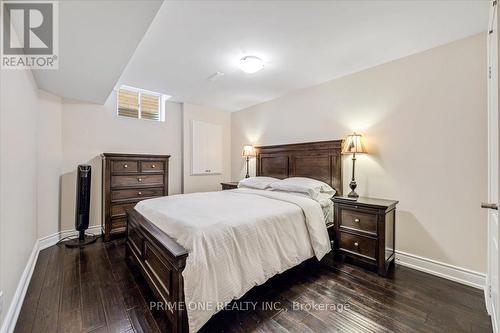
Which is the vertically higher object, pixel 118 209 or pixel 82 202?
pixel 82 202

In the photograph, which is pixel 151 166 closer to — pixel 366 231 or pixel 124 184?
pixel 124 184

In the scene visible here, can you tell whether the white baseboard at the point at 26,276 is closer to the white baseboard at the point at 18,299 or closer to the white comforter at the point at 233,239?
the white baseboard at the point at 18,299

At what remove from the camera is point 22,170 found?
1.98 m

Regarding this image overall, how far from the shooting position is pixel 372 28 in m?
2.03

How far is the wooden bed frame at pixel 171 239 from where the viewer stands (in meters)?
1.42

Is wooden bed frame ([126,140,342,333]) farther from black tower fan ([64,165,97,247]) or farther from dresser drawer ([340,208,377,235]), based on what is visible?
black tower fan ([64,165,97,247])

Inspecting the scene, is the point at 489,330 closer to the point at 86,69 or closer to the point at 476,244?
the point at 476,244

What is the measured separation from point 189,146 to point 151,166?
43.1 inches

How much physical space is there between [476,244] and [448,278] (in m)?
0.44

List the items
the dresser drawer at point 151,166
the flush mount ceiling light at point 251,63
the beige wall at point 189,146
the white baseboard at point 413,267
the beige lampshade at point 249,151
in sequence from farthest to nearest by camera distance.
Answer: the beige wall at point 189,146 < the beige lampshade at point 249,151 < the dresser drawer at point 151,166 < the flush mount ceiling light at point 251,63 < the white baseboard at point 413,267

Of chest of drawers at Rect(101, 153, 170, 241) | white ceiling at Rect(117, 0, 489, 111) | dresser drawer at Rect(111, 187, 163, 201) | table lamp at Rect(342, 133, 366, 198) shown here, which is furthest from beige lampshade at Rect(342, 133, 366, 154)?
dresser drawer at Rect(111, 187, 163, 201)

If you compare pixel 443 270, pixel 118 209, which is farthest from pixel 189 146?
pixel 443 270

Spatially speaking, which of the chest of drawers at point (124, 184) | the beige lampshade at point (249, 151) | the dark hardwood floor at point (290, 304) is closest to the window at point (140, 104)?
the chest of drawers at point (124, 184)

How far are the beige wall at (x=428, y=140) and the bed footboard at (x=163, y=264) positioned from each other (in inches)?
98.9
